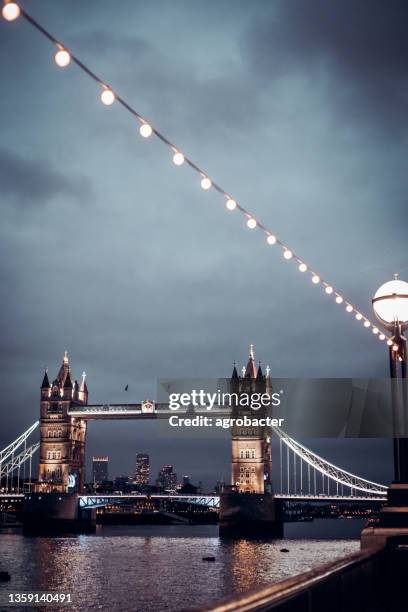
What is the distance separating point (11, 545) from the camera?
60.0 meters

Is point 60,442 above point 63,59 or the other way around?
the other way around

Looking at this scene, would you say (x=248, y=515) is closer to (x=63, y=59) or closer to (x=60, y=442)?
(x=60, y=442)

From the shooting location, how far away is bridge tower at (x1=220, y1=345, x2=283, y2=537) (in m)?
70.2

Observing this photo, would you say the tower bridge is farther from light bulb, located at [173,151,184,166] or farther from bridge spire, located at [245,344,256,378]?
light bulb, located at [173,151,184,166]

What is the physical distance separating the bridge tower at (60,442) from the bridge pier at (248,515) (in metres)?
20.4

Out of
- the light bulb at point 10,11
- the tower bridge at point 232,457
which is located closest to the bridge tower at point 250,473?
the tower bridge at point 232,457

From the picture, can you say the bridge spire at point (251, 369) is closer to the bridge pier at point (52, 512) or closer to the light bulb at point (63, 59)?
the bridge pier at point (52, 512)

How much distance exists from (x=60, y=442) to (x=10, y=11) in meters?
83.5

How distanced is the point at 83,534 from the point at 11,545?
1791 cm

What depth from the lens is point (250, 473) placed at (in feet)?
259

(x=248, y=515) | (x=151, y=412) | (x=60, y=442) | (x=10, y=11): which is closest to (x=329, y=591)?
(x=10, y=11)

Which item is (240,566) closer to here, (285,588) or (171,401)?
(171,401)

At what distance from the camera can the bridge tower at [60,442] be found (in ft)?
276

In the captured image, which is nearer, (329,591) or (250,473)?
(329,591)
